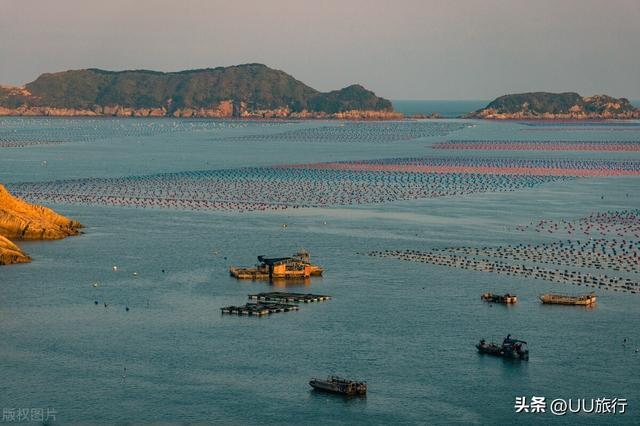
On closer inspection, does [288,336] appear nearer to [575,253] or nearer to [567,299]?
[567,299]

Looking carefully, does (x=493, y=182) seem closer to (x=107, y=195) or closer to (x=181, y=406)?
(x=107, y=195)

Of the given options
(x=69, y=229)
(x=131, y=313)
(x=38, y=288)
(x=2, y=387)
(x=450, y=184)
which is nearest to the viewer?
(x=2, y=387)

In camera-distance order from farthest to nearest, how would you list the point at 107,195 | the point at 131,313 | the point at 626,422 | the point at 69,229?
the point at 107,195, the point at 69,229, the point at 131,313, the point at 626,422

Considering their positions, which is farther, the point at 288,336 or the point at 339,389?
the point at 288,336

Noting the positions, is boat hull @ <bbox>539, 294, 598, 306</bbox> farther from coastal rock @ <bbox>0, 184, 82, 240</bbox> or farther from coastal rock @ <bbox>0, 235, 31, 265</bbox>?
coastal rock @ <bbox>0, 184, 82, 240</bbox>

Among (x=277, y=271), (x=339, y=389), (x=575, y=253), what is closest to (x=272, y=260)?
(x=277, y=271)

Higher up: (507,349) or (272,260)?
(272,260)

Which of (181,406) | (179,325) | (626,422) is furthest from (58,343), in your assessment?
(626,422)

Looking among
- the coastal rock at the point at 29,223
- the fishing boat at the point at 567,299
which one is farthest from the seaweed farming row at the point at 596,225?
the coastal rock at the point at 29,223
